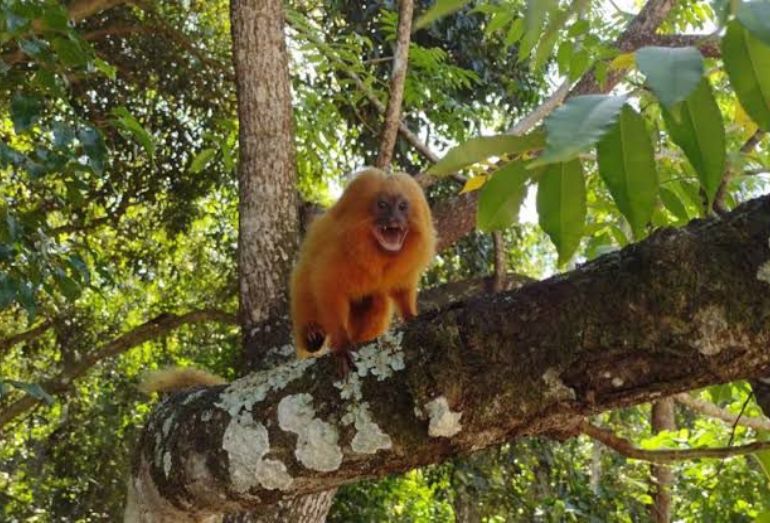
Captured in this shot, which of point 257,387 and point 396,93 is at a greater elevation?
point 396,93

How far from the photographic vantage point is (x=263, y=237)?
3562mm

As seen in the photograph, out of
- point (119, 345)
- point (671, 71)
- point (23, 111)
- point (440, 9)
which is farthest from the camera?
point (119, 345)

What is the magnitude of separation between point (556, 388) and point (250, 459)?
2.01 ft

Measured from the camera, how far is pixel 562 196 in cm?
124

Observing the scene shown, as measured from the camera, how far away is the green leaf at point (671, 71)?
83 centimetres

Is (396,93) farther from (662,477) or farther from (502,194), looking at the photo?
(662,477)

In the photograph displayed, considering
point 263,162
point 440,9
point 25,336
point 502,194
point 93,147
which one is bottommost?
point 502,194

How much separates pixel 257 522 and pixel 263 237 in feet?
3.58

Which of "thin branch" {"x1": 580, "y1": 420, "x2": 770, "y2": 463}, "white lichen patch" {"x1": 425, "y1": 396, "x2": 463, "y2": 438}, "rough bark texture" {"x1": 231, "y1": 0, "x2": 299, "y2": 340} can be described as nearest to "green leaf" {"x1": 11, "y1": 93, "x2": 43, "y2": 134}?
"rough bark texture" {"x1": 231, "y1": 0, "x2": 299, "y2": 340}

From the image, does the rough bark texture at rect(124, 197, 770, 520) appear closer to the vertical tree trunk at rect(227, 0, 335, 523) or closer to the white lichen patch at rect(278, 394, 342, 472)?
the white lichen patch at rect(278, 394, 342, 472)

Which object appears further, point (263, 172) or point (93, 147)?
point (263, 172)

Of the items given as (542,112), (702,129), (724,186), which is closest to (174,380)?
(724,186)

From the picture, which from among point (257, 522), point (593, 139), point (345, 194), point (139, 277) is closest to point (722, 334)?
point (593, 139)

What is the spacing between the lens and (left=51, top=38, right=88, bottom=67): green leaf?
2.57 metres
